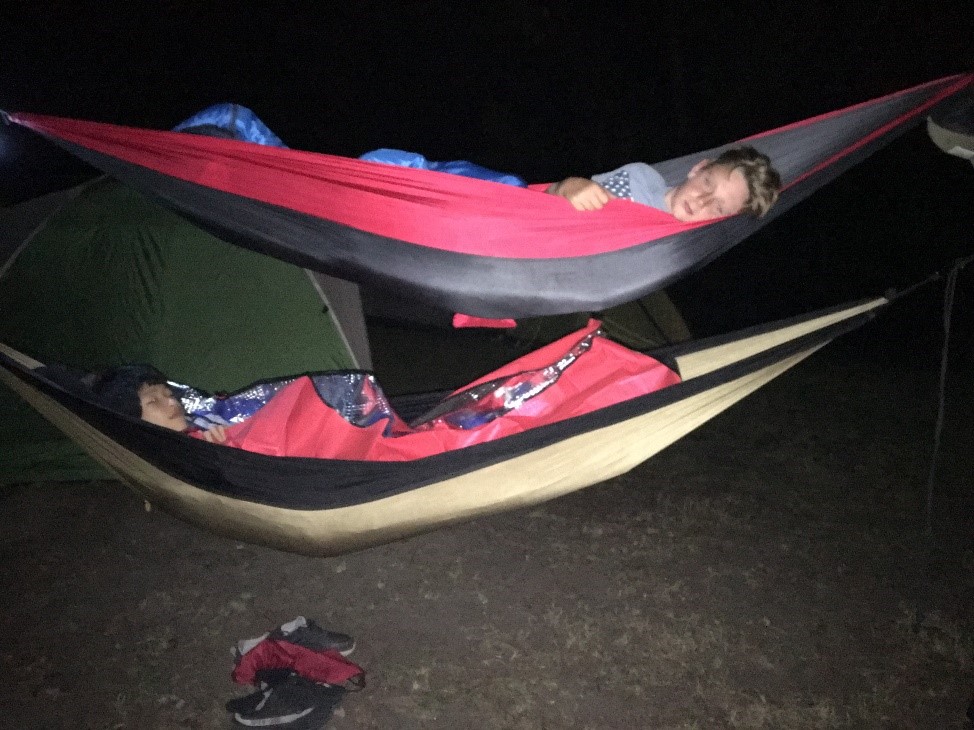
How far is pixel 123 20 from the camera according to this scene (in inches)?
276

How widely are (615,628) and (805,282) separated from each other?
5.15 metres

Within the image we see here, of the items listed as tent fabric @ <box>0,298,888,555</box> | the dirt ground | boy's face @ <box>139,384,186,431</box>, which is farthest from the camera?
boy's face @ <box>139,384,186,431</box>

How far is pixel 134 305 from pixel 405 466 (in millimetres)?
1403

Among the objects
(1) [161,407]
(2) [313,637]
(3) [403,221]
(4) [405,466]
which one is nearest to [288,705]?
(2) [313,637]

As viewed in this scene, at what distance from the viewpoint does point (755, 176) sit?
62.7 inches

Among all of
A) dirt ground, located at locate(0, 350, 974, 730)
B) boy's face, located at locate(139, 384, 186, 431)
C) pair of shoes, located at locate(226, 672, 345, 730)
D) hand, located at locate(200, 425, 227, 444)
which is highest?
boy's face, located at locate(139, 384, 186, 431)

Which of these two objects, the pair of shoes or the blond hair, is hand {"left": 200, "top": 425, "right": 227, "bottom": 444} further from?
the blond hair

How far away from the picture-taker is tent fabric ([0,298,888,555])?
5.06 ft

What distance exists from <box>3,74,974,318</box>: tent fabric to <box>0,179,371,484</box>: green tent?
105 centimetres

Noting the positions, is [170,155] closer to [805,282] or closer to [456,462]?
[456,462]

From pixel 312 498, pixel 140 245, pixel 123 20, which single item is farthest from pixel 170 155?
pixel 123 20

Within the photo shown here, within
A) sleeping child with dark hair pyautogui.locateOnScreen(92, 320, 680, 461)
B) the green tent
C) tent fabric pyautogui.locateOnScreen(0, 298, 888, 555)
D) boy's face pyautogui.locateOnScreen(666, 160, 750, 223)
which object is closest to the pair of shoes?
tent fabric pyautogui.locateOnScreen(0, 298, 888, 555)

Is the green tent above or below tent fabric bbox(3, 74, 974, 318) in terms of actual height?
below

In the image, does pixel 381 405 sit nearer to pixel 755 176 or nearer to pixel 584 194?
pixel 584 194
